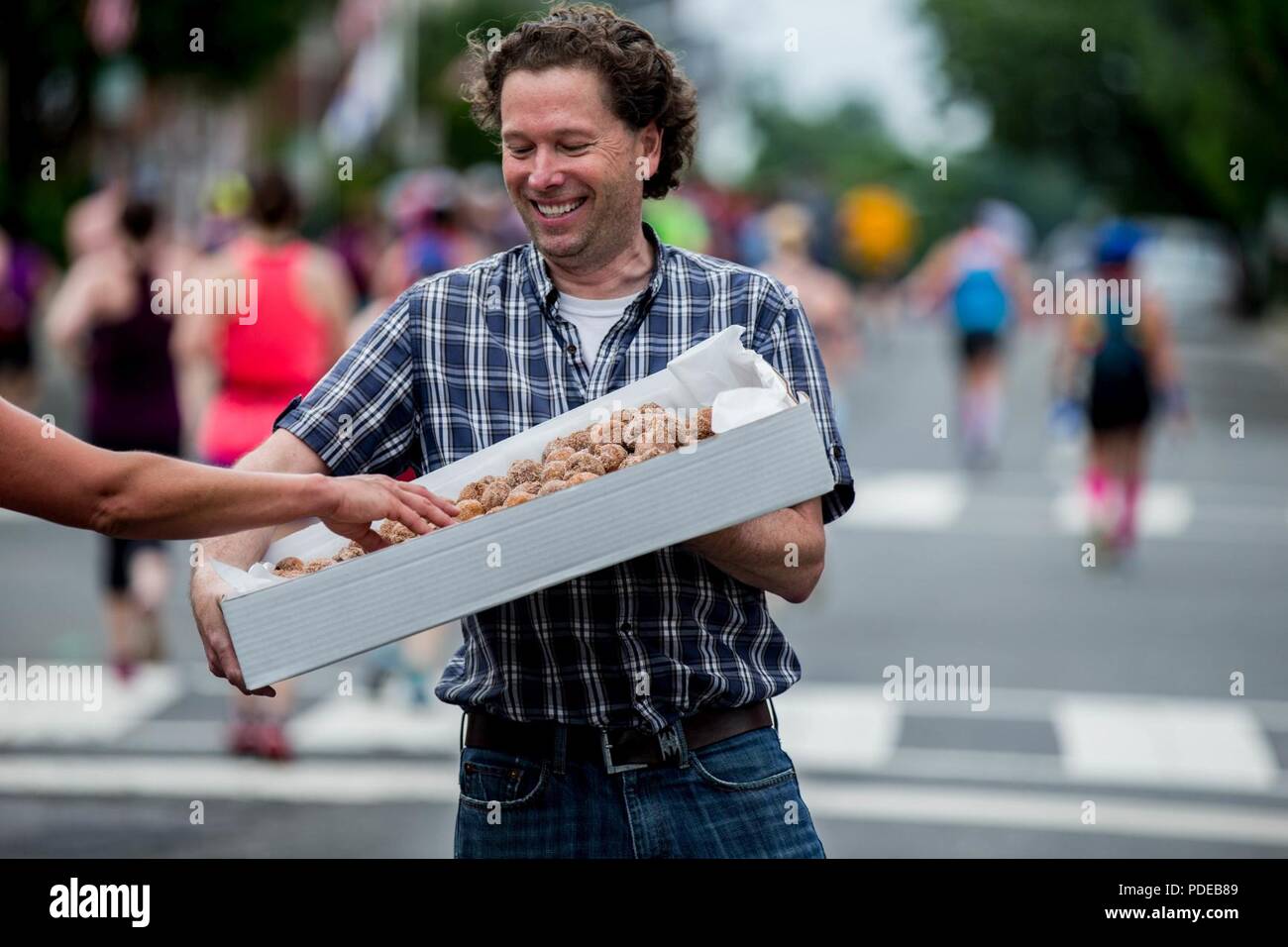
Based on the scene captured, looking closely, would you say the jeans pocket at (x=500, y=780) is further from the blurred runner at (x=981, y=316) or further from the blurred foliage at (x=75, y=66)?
the blurred foliage at (x=75, y=66)

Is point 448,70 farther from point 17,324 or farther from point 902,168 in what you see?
point 902,168

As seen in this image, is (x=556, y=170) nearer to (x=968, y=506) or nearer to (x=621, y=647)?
(x=621, y=647)

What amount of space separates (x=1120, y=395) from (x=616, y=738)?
34.9ft

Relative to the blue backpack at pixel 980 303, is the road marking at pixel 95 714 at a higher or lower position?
lower

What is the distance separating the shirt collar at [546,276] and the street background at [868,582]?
101 centimetres

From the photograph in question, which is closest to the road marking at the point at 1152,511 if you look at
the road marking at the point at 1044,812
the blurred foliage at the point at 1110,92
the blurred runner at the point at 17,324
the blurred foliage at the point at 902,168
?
the road marking at the point at 1044,812

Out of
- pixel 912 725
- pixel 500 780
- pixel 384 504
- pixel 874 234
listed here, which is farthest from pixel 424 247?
pixel 874 234

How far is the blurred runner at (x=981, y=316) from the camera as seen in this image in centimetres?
1900

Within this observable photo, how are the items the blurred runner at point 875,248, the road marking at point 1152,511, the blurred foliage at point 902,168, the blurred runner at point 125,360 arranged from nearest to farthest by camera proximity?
the blurred runner at point 125,360 → the road marking at point 1152,511 → the blurred runner at point 875,248 → the blurred foliage at point 902,168

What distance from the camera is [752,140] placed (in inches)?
4793

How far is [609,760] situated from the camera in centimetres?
339

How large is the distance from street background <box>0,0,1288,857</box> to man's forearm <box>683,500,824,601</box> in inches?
61.7

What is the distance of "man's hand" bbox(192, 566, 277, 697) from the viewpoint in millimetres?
3033
